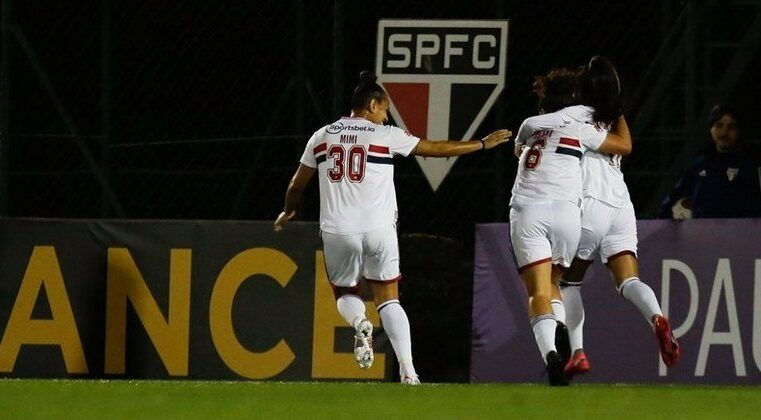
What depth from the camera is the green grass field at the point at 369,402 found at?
8156 millimetres

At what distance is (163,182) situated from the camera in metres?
16.2

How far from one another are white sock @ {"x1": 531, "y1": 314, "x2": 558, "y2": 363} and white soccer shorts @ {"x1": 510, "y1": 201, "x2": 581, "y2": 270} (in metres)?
0.33

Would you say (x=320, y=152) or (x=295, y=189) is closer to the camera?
(x=320, y=152)

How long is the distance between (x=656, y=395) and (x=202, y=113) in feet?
26.9

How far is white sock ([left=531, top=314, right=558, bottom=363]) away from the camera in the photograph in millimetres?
10281

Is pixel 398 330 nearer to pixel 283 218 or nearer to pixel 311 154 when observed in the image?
pixel 283 218

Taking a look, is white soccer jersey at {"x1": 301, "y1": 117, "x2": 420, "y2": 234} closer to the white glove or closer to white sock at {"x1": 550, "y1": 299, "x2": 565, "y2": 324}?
white sock at {"x1": 550, "y1": 299, "x2": 565, "y2": 324}

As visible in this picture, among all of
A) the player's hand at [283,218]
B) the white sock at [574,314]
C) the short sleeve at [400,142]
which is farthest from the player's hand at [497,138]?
the player's hand at [283,218]

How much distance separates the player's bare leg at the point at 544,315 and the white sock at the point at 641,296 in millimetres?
477

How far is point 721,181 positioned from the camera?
12.6 metres

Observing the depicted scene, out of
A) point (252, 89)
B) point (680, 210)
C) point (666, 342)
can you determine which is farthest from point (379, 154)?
point (252, 89)

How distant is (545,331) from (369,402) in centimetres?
191

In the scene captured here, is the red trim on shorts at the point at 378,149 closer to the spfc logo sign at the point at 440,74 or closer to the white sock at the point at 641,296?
the spfc logo sign at the point at 440,74

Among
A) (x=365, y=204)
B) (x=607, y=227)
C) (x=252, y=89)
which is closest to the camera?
(x=607, y=227)
